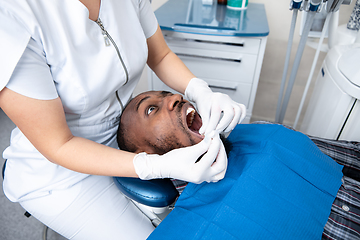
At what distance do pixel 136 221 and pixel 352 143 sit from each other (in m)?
0.97

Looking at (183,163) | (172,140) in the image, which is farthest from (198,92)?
(183,163)

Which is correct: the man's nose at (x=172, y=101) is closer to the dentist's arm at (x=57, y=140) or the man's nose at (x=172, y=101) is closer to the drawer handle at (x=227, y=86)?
the dentist's arm at (x=57, y=140)

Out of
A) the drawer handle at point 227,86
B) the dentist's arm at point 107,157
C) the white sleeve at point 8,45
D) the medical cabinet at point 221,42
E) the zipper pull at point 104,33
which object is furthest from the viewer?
the drawer handle at point 227,86

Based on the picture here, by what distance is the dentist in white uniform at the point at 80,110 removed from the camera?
628mm

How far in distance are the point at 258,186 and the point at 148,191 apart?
1.17ft

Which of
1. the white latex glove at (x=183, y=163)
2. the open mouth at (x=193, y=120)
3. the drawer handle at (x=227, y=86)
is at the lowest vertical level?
the drawer handle at (x=227, y=86)

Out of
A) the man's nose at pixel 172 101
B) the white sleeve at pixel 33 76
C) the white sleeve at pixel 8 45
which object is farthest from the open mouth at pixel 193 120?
the white sleeve at pixel 8 45

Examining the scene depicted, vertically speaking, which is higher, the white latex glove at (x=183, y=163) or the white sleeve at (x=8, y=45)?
the white sleeve at (x=8, y=45)

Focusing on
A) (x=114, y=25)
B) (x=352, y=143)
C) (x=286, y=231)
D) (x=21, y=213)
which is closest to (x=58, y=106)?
(x=114, y=25)

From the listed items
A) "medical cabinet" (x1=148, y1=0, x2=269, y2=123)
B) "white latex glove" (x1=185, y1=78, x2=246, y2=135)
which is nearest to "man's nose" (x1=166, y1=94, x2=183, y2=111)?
"white latex glove" (x1=185, y1=78, x2=246, y2=135)

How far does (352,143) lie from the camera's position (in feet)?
3.36

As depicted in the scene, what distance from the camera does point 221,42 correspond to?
152cm

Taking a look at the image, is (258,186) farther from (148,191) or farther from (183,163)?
(148,191)

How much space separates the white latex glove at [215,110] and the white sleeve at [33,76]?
51 centimetres
